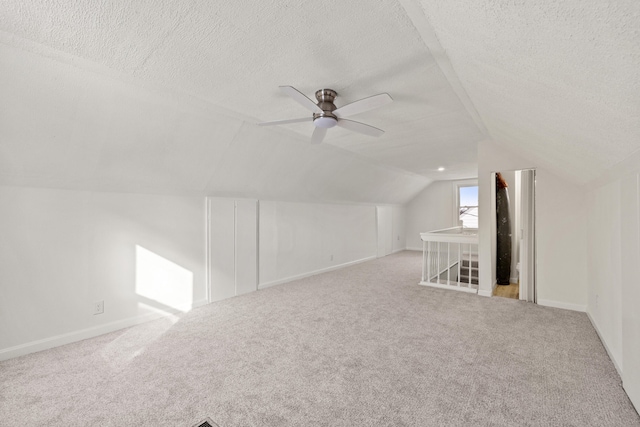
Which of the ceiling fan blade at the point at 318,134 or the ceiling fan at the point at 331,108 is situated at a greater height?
the ceiling fan at the point at 331,108

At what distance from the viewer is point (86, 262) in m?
2.87

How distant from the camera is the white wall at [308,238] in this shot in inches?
190

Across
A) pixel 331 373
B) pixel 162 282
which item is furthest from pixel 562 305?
pixel 162 282

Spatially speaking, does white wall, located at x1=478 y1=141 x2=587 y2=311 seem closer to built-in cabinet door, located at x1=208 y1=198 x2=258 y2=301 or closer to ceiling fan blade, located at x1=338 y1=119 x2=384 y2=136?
ceiling fan blade, located at x1=338 y1=119 x2=384 y2=136

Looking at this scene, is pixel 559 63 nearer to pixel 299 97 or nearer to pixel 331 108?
pixel 299 97

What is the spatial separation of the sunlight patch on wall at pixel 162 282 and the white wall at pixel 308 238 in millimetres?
1307

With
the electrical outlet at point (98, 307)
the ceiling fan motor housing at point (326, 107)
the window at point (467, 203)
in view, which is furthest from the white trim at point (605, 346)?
the window at point (467, 203)

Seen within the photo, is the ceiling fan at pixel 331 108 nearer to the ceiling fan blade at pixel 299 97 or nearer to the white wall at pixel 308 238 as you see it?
the ceiling fan blade at pixel 299 97

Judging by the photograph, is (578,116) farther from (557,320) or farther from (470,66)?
(557,320)

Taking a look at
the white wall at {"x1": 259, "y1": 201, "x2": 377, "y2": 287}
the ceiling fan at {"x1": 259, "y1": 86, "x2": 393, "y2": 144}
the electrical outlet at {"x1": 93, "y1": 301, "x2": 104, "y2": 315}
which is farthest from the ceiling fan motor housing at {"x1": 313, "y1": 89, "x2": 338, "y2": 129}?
the electrical outlet at {"x1": 93, "y1": 301, "x2": 104, "y2": 315}

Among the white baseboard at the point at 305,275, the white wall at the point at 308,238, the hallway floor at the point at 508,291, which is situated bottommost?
the hallway floor at the point at 508,291

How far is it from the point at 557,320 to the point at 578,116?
2.91 m

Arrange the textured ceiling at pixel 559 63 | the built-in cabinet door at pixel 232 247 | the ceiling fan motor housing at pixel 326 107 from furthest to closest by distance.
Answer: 1. the built-in cabinet door at pixel 232 247
2. the ceiling fan motor housing at pixel 326 107
3. the textured ceiling at pixel 559 63

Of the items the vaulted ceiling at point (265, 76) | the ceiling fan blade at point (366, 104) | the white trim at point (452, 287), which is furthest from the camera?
the white trim at point (452, 287)
